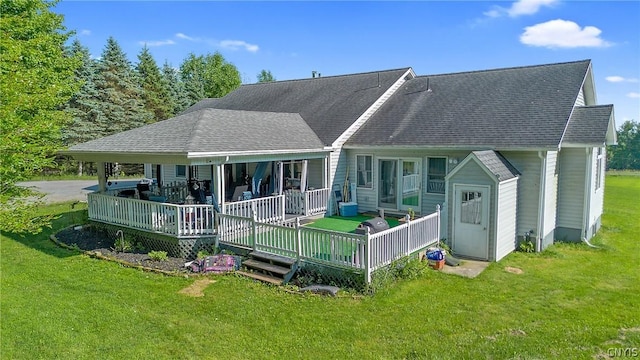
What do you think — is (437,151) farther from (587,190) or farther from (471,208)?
(587,190)

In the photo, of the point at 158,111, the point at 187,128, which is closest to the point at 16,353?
the point at 187,128

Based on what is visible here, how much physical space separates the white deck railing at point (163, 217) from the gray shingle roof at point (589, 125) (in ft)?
34.9

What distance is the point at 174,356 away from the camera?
221 inches

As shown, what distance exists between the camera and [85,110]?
35.1 m

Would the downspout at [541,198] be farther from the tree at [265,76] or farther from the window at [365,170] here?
the tree at [265,76]

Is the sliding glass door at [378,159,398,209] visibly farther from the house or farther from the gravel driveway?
the gravel driveway

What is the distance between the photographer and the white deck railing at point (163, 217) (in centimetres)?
1045

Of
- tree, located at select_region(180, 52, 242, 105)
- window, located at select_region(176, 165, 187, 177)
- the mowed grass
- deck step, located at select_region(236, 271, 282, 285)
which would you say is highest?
tree, located at select_region(180, 52, 242, 105)

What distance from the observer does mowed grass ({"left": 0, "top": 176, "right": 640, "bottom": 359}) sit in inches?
228

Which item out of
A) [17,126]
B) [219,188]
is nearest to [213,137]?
[219,188]

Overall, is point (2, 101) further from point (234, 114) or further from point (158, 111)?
point (158, 111)

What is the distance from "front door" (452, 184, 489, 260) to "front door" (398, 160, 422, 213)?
321cm

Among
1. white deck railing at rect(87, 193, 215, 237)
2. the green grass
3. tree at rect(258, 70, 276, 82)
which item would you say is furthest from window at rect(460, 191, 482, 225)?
tree at rect(258, 70, 276, 82)

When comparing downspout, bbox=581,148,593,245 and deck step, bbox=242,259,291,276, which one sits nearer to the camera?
deck step, bbox=242,259,291,276
